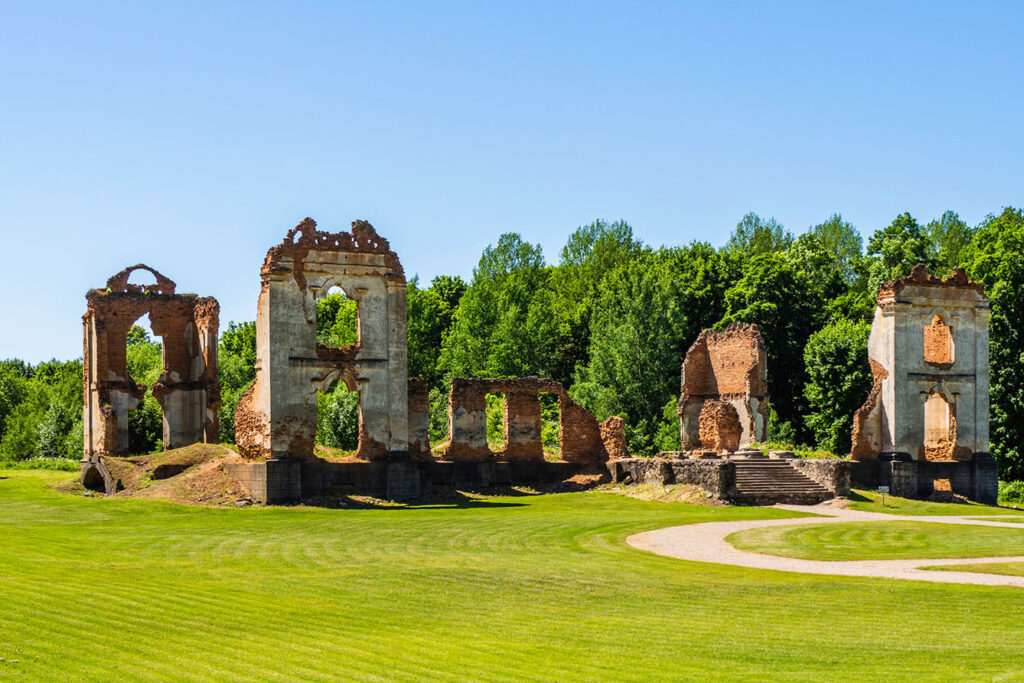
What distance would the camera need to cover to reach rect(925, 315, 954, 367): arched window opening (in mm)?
47312

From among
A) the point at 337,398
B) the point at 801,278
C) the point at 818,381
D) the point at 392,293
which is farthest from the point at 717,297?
the point at 392,293

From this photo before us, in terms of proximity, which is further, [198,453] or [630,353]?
[630,353]

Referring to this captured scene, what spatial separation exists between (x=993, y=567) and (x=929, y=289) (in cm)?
2683

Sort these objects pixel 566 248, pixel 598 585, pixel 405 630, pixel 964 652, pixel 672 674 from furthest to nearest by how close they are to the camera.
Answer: pixel 566 248
pixel 598 585
pixel 405 630
pixel 964 652
pixel 672 674

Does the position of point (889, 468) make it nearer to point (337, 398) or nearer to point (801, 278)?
point (801, 278)

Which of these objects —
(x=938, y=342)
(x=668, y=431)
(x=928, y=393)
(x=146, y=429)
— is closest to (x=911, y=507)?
(x=928, y=393)

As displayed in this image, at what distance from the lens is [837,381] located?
184ft

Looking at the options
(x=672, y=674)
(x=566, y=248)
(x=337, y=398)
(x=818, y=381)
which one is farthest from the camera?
(x=566, y=248)

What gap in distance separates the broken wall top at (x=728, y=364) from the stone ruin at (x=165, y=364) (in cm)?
2127

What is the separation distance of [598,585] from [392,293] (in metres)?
24.5

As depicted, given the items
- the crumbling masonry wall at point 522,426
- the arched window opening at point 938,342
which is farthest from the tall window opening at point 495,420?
the arched window opening at point 938,342

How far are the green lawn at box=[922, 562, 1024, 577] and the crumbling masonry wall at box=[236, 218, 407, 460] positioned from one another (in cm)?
2271

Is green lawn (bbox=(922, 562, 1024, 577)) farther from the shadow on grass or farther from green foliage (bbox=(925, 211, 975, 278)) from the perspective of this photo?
green foliage (bbox=(925, 211, 975, 278))

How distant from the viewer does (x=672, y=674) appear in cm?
1187
